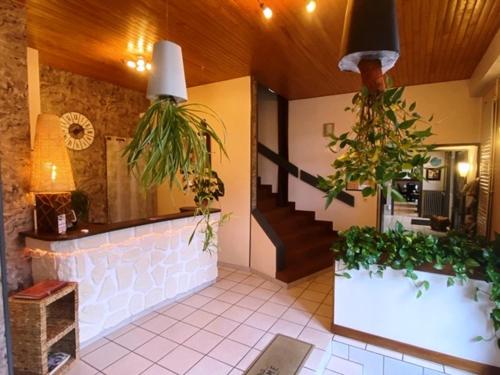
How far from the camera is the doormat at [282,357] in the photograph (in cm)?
211

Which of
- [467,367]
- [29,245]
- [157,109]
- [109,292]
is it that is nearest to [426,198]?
[467,367]

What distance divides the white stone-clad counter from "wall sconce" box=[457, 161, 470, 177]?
3700mm

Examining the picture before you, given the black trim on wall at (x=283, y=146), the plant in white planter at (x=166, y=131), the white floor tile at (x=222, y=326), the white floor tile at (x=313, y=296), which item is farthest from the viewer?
the black trim on wall at (x=283, y=146)

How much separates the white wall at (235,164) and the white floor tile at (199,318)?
1296 mm

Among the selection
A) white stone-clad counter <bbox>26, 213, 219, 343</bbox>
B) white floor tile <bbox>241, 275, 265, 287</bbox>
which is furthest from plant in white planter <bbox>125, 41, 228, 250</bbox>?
white floor tile <bbox>241, 275, 265, 287</bbox>

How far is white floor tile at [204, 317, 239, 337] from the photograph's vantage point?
2.61 metres

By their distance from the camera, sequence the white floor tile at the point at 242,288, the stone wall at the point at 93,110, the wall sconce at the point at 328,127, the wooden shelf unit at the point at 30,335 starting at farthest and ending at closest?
the wall sconce at the point at 328,127, the stone wall at the point at 93,110, the white floor tile at the point at 242,288, the wooden shelf unit at the point at 30,335

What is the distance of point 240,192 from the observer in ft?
13.4

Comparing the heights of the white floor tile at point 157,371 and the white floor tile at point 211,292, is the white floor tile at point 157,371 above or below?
below

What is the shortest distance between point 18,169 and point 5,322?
2.06m

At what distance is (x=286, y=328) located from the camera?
268cm

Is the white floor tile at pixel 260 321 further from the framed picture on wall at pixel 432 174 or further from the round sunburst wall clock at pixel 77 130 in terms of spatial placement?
the round sunburst wall clock at pixel 77 130

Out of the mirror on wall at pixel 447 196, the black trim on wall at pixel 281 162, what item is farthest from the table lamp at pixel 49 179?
the mirror on wall at pixel 447 196

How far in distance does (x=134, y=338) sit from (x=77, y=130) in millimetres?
3212
